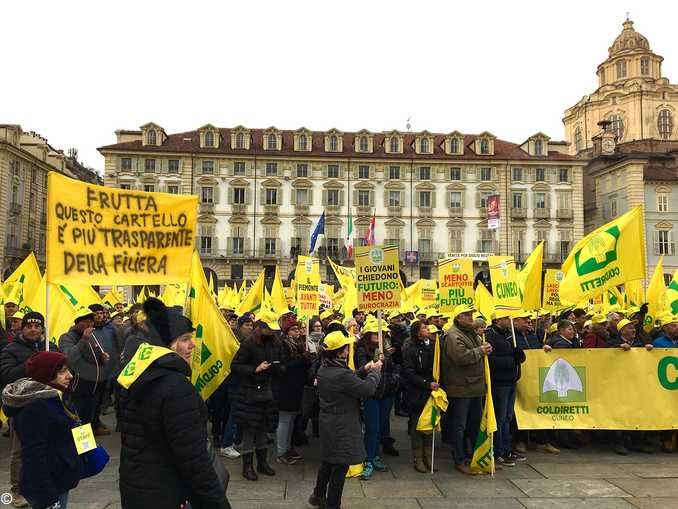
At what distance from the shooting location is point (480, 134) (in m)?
54.9

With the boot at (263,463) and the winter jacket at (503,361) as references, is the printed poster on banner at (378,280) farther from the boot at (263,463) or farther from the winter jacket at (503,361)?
the boot at (263,463)

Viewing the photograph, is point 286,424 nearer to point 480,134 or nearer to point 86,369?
point 86,369

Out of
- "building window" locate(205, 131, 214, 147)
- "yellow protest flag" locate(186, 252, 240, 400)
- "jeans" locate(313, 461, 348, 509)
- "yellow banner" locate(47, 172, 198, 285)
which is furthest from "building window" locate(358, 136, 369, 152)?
"jeans" locate(313, 461, 348, 509)

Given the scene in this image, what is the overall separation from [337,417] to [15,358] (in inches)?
141

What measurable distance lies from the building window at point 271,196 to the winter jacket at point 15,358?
4733 cm

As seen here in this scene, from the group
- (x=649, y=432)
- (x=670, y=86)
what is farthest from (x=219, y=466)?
(x=670, y=86)

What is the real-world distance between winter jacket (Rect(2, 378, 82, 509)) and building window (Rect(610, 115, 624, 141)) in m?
68.7

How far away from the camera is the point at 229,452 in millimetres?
7434

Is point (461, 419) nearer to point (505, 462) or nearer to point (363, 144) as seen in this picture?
point (505, 462)

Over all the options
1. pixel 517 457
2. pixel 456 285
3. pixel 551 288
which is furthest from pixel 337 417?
pixel 551 288

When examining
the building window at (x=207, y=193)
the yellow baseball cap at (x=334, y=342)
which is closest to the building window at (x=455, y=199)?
the building window at (x=207, y=193)

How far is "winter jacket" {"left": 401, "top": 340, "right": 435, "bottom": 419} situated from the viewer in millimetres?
7004

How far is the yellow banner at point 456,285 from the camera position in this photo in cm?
1169

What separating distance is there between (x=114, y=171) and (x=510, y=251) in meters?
36.7
